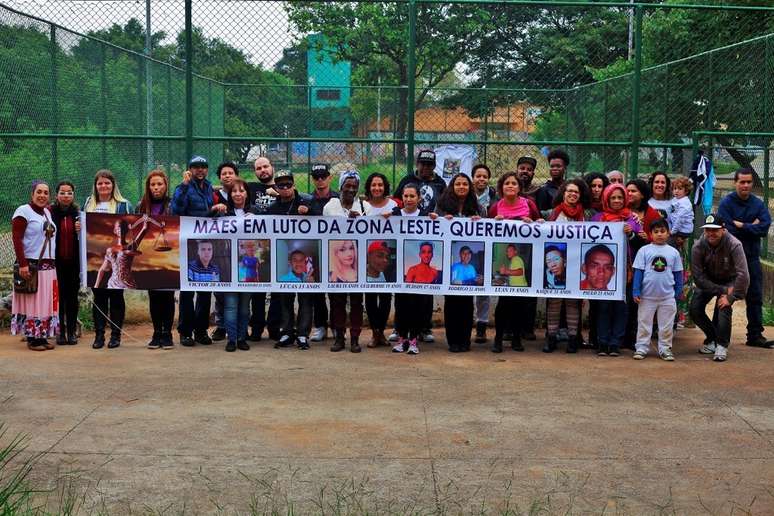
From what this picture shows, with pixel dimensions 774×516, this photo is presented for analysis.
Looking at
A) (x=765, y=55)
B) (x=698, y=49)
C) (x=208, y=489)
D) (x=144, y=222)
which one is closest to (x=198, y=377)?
(x=144, y=222)

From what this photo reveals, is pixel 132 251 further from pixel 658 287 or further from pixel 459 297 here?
pixel 658 287

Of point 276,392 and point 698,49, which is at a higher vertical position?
point 698,49

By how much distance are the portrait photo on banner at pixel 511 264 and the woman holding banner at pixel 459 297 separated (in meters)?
0.33

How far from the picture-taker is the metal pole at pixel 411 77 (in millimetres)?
10453

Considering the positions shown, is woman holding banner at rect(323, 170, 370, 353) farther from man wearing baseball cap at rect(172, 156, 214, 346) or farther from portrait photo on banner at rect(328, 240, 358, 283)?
man wearing baseball cap at rect(172, 156, 214, 346)

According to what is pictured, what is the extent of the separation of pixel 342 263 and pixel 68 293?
254cm

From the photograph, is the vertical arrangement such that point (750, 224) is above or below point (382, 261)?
above

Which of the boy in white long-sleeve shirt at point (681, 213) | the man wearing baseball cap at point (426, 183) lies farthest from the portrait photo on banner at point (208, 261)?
the boy in white long-sleeve shirt at point (681, 213)

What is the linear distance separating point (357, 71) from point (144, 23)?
8.37ft

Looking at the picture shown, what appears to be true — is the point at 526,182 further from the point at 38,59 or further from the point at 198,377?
the point at 38,59

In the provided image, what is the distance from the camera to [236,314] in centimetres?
975

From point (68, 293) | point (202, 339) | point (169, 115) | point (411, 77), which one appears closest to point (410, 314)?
point (202, 339)

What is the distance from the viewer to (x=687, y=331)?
10.8 meters

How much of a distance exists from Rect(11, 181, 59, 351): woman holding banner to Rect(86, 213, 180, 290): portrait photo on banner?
0.35 m
